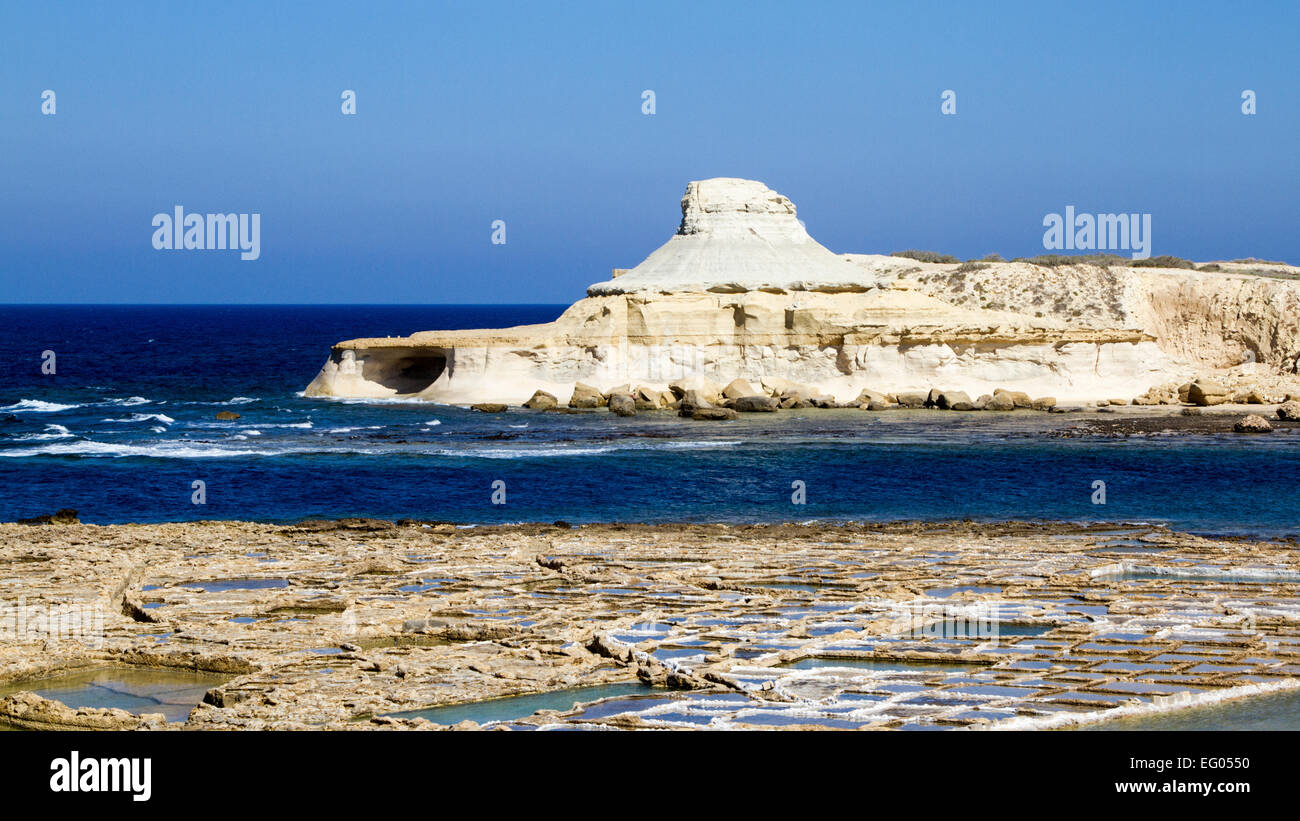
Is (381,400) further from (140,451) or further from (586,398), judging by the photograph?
(140,451)

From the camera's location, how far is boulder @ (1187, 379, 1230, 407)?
155ft

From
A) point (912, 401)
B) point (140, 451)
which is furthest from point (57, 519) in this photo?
point (912, 401)

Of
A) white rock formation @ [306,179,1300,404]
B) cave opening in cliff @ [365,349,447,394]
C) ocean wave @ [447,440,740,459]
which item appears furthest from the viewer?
cave opening in cliff @ [365,349,447,394]

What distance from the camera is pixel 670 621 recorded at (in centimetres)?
1653

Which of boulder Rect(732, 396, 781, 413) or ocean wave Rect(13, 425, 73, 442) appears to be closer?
ocean wave Rect(13, 425, 73, 442)

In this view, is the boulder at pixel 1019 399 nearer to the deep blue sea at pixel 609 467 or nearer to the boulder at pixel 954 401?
the boulder at pixel 954 401

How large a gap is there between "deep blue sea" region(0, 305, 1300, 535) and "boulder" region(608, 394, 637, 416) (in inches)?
19.9

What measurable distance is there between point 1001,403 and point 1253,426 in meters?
9.48

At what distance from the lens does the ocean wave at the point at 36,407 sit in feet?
165

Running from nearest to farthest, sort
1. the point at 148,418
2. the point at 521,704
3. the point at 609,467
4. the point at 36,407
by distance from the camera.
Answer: the point at 521,704 < the point at 609,467 < the point at 148,418 < the point at 36,407

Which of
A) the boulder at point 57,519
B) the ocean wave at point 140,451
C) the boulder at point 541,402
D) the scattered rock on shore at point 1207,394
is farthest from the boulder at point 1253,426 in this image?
the boulder at point 57,519

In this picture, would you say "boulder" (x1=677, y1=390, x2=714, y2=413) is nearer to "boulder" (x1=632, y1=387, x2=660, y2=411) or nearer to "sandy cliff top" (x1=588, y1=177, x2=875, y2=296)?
"boulder" (x1=632, y1=387, x2=660, y2=411)

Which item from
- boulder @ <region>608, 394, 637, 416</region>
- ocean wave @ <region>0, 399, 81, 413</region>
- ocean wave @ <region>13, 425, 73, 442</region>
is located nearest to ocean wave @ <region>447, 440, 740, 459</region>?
boulder @ <region>608, 394, 637, 416</region>

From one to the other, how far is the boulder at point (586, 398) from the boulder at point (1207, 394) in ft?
68.9
